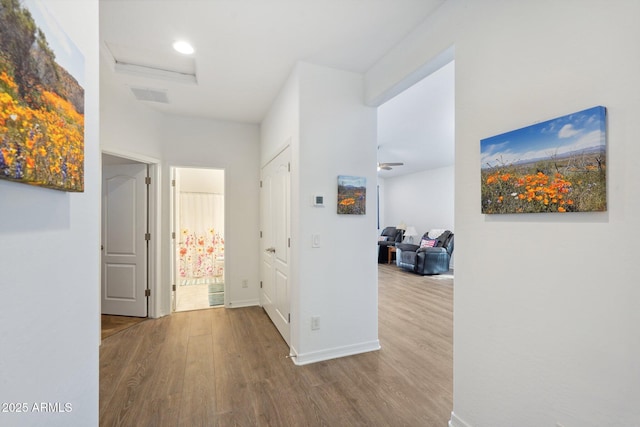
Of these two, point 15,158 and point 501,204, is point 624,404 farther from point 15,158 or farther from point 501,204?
point 15,158

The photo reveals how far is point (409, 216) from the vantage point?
8.66 m

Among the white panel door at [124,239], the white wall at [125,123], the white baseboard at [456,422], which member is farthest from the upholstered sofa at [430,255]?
the white wall at [125,123]

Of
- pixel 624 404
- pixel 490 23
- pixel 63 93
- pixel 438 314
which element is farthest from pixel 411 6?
pixel 438 314

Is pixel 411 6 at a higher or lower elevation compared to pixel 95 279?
higher

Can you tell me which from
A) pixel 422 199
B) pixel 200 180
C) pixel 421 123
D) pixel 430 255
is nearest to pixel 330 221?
pixel 421 123

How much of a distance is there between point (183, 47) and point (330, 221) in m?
1.95

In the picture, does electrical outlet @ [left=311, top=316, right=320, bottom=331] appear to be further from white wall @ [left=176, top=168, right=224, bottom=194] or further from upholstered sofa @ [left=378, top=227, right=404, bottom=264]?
upholstered sofa @ [left=378, top=227, right=404, bottom=264]

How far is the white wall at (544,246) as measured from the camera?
1031mm

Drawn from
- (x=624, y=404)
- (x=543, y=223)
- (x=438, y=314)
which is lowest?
(x=438, y=314)

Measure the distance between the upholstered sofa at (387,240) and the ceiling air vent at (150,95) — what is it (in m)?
6.51

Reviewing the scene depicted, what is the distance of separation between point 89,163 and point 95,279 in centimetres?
46

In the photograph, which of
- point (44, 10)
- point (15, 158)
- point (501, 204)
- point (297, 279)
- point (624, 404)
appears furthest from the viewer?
point (297, 279)

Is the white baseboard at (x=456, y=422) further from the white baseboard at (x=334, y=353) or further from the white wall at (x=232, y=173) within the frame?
the white wall at (x=232, y=173)

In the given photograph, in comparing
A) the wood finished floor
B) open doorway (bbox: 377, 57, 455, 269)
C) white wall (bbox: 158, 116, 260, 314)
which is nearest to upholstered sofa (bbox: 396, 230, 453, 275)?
open doorway (bbox: 377, 57, 455, 269)
